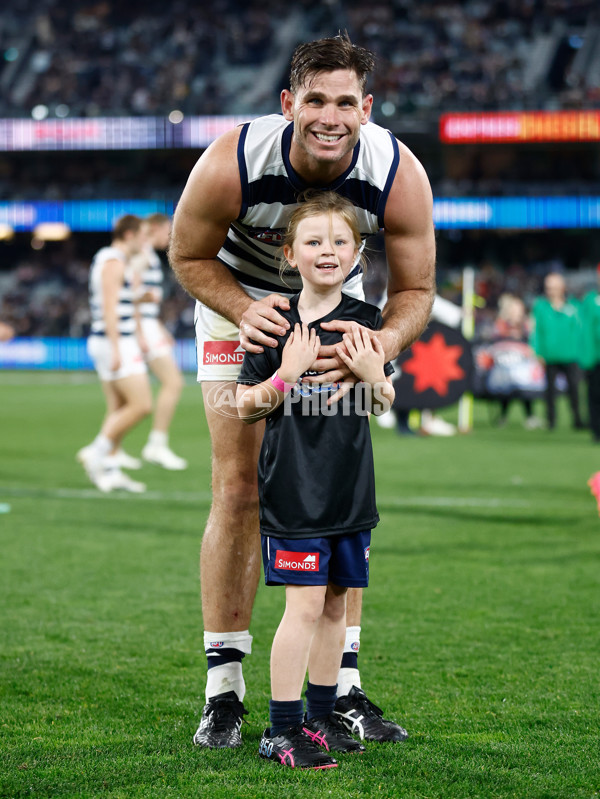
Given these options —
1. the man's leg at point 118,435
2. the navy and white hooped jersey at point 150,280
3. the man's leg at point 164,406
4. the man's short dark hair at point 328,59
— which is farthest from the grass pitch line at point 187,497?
the man's short dark hair at point 328,59

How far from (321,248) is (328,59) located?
49 centimetres

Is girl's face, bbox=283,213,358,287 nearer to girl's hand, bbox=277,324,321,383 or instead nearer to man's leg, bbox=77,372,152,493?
girl's hand, bbox=277,324,321,383

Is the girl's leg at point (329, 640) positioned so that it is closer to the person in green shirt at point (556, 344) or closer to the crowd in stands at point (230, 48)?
the person in green shirt at point (556, 344)

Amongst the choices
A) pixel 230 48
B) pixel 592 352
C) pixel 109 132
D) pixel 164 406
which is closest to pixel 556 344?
pixel 592 352

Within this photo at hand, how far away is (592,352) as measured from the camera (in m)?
12.3

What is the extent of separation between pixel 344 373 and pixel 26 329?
3065 centimetres

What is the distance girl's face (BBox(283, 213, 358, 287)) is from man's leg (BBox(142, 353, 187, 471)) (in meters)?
6.52

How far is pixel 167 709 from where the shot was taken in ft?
10.7

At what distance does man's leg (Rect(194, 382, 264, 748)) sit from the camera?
10.7 feet

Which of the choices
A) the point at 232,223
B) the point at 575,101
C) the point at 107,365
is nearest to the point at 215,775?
the point at 232,223

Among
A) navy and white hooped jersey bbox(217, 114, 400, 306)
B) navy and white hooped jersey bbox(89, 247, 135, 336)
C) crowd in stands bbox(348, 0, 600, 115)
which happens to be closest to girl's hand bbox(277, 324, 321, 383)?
navy and white hooped jersey bbox(217, 114, 400, 306)

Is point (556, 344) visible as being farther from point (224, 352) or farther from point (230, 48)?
point (230, 48)

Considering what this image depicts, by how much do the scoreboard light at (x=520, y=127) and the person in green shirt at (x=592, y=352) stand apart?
1853 centimetres

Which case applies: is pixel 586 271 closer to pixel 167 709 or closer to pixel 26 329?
pixel 26 329
